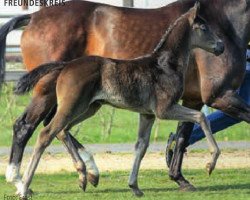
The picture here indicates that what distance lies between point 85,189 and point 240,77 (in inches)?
79.7

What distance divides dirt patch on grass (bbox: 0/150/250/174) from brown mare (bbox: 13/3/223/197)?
2795 mm

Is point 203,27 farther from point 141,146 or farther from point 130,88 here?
point 141,146

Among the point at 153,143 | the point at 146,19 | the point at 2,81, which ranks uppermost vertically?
the point at 146,19

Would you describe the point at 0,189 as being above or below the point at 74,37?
below

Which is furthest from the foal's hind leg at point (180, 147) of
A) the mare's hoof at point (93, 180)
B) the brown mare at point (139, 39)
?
the mare's hoof at point (93, 180)

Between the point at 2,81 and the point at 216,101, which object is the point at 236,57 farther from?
the point at 2,81

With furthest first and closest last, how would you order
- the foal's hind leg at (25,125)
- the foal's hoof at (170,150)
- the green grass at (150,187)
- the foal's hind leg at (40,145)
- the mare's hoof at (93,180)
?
the foal's hoof at (170,150) → the mare's hoof at (93,180) → the foal's hind leg at (25,125) → the green grass at (150,187) → the foal's hind leg at (40,145)

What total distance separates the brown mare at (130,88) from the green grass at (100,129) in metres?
5.20

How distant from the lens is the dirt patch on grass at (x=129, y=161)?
1311cm

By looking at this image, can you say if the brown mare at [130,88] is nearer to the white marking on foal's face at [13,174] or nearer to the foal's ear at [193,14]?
the foal's ear at [193,14]

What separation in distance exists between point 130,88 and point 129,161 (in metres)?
3.98

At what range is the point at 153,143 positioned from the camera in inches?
611

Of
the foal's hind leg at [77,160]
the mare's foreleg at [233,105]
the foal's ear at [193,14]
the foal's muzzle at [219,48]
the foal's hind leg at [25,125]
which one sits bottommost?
the foal's hind leg at [77,160]

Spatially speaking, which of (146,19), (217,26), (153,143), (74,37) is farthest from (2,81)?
(153,143)
